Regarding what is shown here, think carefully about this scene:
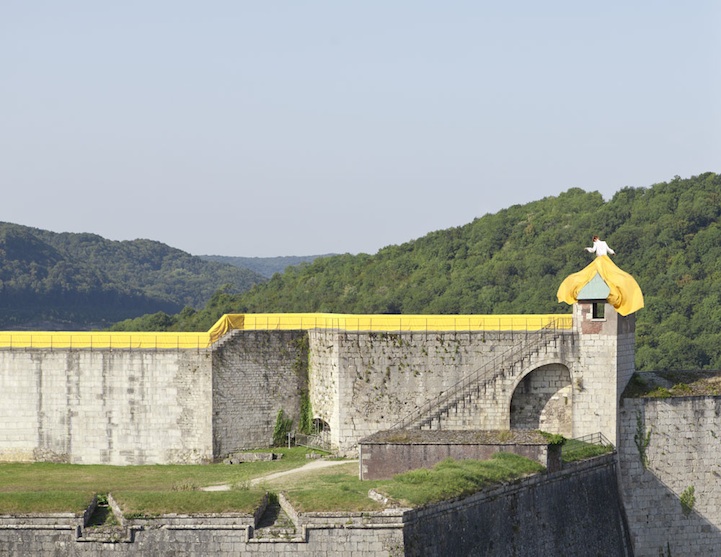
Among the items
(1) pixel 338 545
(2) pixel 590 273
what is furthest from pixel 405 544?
(2) pixel 590 273

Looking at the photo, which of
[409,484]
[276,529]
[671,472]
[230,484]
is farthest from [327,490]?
[671,472]

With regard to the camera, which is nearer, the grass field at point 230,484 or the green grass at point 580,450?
the grass field at point 230,484

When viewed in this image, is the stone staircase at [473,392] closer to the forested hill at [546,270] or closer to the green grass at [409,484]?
the green grass at [409,484]

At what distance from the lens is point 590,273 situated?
2100 inches

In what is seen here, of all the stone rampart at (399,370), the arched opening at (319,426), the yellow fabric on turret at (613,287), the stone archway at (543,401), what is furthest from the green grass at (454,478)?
the arched opening at (319,426)

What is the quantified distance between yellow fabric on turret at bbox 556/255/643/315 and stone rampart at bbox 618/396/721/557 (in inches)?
131

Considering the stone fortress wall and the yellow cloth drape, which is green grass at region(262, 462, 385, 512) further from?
the yellow cloth drape

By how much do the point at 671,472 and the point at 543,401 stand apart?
5.08m

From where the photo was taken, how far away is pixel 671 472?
53.4 meters

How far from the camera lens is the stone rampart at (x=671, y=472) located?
2089 inches

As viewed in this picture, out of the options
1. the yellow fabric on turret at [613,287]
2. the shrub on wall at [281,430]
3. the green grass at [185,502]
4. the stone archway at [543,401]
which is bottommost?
the green grass at [185,502]

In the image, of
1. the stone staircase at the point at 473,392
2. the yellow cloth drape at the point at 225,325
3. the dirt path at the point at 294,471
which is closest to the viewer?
the dirt path at the point at 294,471

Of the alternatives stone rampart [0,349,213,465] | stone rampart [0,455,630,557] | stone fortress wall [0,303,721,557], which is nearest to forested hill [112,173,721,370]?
stone fortress wall [0,303,721,557]

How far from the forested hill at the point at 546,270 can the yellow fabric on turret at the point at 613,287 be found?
93.9 ft
